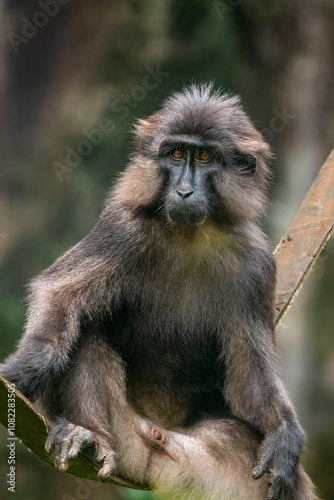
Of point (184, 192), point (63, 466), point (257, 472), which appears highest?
point (184, 192)

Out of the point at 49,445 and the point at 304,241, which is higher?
the point at 304,241

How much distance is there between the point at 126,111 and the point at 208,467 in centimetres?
563

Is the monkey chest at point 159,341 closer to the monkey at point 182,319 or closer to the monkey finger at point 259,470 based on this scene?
the monkey at point 182,319

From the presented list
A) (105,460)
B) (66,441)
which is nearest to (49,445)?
(66,441)

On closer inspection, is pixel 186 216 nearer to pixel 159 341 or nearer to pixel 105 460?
pixel 159 341

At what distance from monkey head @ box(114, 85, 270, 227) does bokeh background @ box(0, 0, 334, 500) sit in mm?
3966

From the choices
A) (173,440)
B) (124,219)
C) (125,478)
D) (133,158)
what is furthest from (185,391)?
(133,158)

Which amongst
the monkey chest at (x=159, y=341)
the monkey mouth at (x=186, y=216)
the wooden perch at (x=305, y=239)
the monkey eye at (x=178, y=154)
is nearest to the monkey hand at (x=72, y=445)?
the monkey chest at (x=159, y=341)

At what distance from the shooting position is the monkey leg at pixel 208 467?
161 inches

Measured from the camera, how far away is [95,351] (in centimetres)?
398

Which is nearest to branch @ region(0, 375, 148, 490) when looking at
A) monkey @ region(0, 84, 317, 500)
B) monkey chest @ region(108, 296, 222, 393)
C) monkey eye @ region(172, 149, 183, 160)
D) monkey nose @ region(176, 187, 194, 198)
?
monkey @ region(0, 84, 317, 500)

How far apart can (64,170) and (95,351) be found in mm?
5032

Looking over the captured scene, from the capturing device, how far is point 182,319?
13.9 feet

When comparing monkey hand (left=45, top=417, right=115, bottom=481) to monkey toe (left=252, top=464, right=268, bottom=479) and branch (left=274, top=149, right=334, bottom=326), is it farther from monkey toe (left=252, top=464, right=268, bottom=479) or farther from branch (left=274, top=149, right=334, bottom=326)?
branch (left=274, top=149, right=334, bottom=326)
